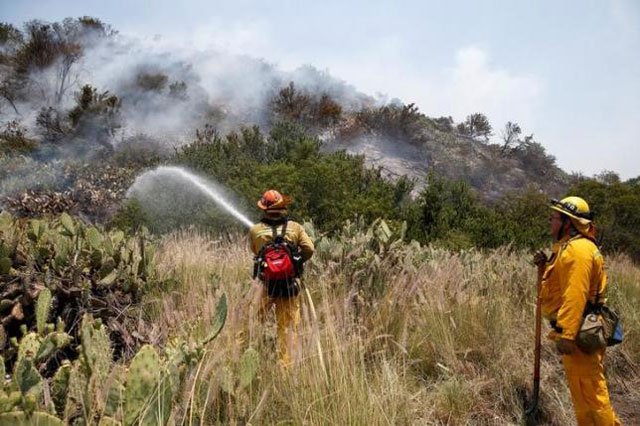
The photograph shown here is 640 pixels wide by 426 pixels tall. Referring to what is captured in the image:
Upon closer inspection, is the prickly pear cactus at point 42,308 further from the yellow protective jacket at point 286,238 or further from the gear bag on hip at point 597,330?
the gear bag on hip at point 597,330

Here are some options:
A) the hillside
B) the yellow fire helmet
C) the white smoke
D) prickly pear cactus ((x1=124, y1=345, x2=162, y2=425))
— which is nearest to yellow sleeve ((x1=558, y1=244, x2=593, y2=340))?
the yellow fire helmet

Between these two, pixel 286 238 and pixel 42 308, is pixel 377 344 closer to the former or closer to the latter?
pixel 286 238

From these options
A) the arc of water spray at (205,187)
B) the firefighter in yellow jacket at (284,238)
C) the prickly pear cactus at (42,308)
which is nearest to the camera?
the prickly pear cactus at (42,308)

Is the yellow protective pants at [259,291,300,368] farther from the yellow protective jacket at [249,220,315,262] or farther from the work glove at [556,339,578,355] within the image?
the work glove at [556,339,578,355]

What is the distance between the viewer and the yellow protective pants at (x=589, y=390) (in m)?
3.64

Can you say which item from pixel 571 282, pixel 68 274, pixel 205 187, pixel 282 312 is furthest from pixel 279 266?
pixel 205 187

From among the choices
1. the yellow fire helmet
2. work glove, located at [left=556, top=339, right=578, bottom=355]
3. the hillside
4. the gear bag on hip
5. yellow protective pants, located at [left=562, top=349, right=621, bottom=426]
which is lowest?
yellow protective pants, located at [left=562, top=349, right=621, bottom=426]

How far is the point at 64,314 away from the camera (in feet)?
13.9

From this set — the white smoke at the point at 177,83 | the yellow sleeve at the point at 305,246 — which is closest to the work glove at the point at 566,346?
the yellow sleeve at the point at 305,246

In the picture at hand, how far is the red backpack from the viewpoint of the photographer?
4535 mm

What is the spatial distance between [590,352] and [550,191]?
33637 millimetres

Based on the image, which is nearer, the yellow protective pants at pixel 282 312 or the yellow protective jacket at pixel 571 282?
the yellow protective pants at pixel 282 312

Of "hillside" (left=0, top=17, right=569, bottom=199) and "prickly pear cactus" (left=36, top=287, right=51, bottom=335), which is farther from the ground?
"hillside" (left=0, top=17, right=569, bottom=199)

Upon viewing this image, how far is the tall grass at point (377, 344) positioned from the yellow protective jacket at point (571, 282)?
0.80 metres
